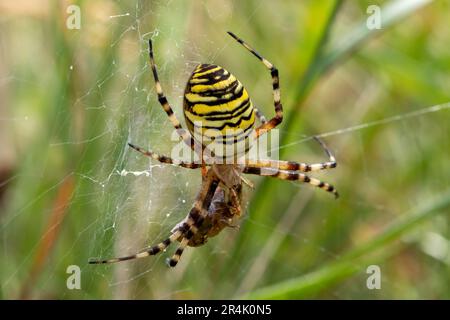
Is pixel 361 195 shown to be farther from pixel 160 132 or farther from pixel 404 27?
pixel 160 132

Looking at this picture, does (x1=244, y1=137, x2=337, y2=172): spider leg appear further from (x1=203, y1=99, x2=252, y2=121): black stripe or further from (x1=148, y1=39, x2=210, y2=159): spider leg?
(x1=203, y1=99, x2=252, y2=121): black stripe

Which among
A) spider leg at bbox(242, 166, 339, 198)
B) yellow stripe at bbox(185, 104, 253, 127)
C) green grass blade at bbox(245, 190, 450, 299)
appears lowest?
green grass blade at bbox(245, 190, 450, 299)

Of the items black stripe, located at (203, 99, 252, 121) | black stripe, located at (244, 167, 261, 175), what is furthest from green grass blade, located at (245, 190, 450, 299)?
black stripe, located at (203, 99, 252, 121)

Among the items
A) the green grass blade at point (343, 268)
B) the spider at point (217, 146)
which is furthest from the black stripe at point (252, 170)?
the green grass blade at point (343, 268)

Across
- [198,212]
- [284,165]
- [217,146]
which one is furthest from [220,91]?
[284,165]

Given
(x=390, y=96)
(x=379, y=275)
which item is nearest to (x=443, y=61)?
(x=390, y=96)

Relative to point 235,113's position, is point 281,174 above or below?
below

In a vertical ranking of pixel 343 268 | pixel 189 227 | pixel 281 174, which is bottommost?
pixel 343 268

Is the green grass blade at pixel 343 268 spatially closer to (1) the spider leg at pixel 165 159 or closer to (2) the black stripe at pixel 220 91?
(1) the spider leg at pixel 165 159

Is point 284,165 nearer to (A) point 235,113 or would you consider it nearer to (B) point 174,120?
(B) point 174,120
